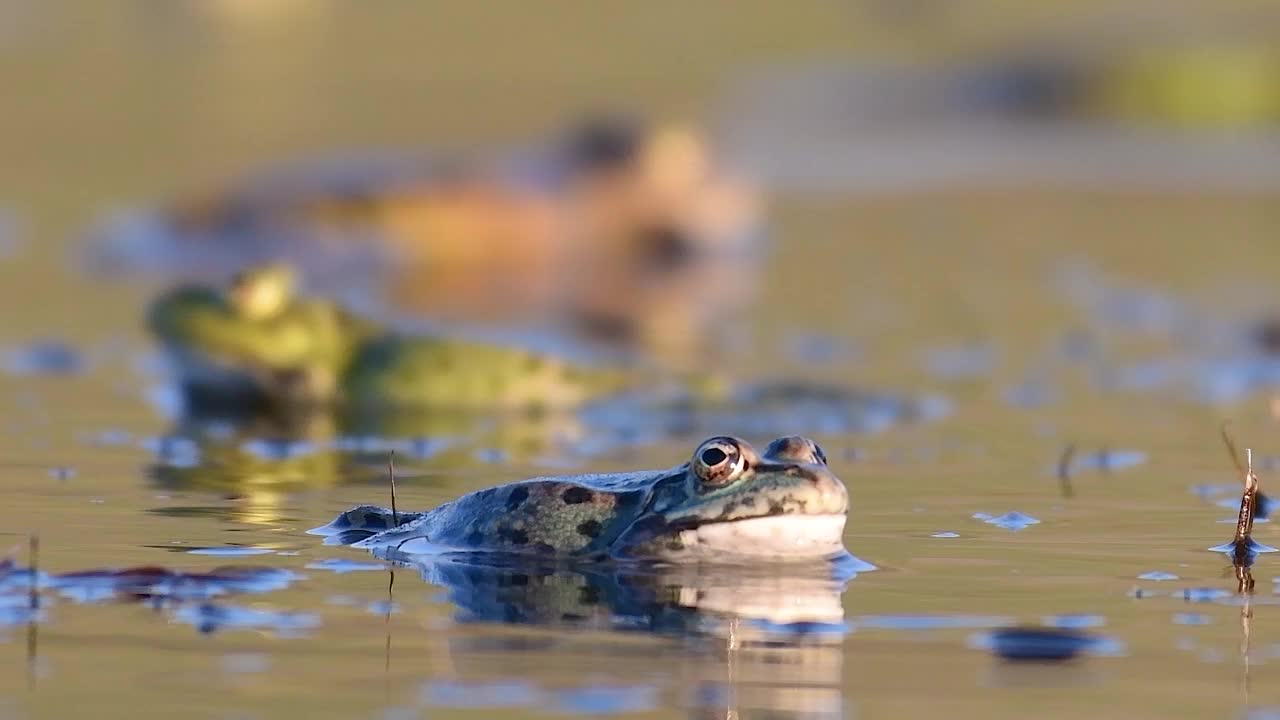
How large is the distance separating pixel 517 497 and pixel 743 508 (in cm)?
62

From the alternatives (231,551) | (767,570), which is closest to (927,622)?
(767,570)

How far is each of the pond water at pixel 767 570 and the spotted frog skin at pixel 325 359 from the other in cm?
39

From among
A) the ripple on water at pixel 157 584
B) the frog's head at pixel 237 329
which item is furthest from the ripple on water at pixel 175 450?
the ripple on water at pixel 157 584

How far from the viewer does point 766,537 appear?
575 centimetres

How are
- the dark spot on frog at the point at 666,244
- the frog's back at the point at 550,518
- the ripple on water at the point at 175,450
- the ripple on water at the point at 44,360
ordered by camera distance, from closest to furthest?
the frog's back at the point at 550,518 < the ripple on water at the point at 175,450 < the ripple on water at the point at 44,360 < the dark spot on frog at the point at 666,244

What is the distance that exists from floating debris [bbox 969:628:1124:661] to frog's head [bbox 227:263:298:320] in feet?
17.6

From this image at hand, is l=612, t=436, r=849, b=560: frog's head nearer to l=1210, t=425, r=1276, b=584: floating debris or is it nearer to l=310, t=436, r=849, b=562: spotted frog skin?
l=310, t=436, r=849, b=562: spotted frog skin

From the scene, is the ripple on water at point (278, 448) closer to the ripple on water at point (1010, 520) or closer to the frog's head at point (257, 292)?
the frog's head at point (257, 292)

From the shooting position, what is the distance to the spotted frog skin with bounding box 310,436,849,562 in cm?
566

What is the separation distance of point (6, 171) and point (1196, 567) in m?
20.0

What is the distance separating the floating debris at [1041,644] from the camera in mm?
4734

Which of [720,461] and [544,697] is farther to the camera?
[720,461]

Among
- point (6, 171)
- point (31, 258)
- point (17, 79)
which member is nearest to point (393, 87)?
point (17, 79)

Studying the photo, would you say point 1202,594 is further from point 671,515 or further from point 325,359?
point 325,359
